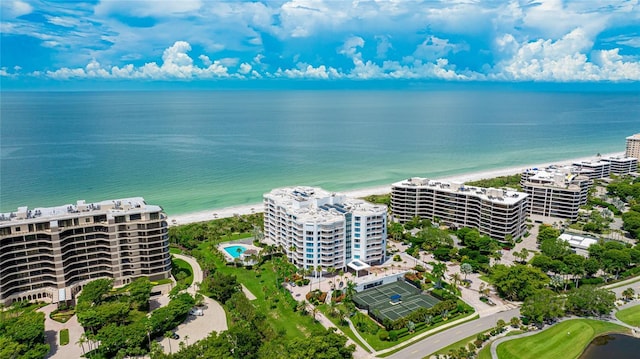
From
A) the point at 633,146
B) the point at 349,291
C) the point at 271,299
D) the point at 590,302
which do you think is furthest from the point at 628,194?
the point at 271,299

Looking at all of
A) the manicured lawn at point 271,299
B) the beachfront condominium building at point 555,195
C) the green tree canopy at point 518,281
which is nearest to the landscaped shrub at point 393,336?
the manicured lawn at point 271,299

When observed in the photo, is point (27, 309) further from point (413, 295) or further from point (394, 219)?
point (394, 219)

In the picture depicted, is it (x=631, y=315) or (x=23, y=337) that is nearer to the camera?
(x=23, y=337)

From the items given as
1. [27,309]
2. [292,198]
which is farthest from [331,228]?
[27,309]

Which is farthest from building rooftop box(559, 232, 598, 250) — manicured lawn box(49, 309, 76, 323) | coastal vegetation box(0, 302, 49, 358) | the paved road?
coastal vegetation box(0, 302, 49, 358)

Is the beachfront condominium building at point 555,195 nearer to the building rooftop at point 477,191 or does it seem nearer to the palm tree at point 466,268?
the building rooftop at point 477,191

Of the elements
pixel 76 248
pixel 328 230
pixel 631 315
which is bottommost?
pixel 631 315

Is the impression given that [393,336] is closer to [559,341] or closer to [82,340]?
[559,341]

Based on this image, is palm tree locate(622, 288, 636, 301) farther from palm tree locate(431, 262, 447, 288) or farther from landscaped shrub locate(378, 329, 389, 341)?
landscaped shrub locate(378, 329, 389, 341)
